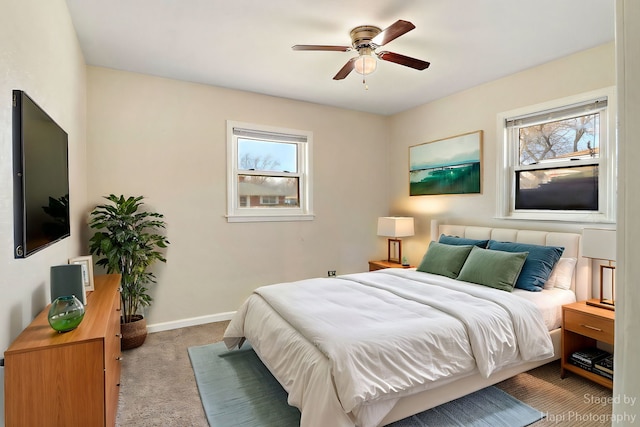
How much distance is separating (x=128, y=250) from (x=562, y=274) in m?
3.77

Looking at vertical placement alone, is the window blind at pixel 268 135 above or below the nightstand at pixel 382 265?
above

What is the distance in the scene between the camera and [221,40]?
2.79 metres

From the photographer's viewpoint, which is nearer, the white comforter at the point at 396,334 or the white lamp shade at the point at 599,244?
the white comforter at the point at 396,334

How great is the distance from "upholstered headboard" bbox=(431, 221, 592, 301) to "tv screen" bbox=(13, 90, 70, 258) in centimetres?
364

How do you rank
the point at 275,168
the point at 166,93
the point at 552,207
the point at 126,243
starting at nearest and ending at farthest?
the point at 126,243, the point at 552,207, the point at 166,93, the point at 275,168

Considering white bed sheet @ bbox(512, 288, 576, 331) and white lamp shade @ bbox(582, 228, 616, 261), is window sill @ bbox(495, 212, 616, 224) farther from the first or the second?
white bed sheet @ bbox(512, 288, 576, 331)

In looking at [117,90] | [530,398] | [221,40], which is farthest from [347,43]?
[530,398]

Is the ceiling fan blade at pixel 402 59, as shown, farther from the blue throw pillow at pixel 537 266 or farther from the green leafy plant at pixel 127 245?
the green leafy plant at pixel 127 245

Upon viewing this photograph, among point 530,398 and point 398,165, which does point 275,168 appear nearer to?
point 398,165

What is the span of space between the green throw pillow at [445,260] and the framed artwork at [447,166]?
82 centimetres

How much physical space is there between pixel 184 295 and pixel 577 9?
4.18 metres

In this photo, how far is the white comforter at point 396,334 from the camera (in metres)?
1.74

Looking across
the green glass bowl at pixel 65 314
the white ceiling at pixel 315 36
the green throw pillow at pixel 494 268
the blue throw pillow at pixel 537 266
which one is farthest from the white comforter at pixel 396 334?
the white ceiling at pixel 315 36

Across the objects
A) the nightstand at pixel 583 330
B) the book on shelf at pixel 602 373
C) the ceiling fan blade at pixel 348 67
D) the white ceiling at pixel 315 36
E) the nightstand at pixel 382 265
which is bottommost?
the book on shelf at pixel 602 373
